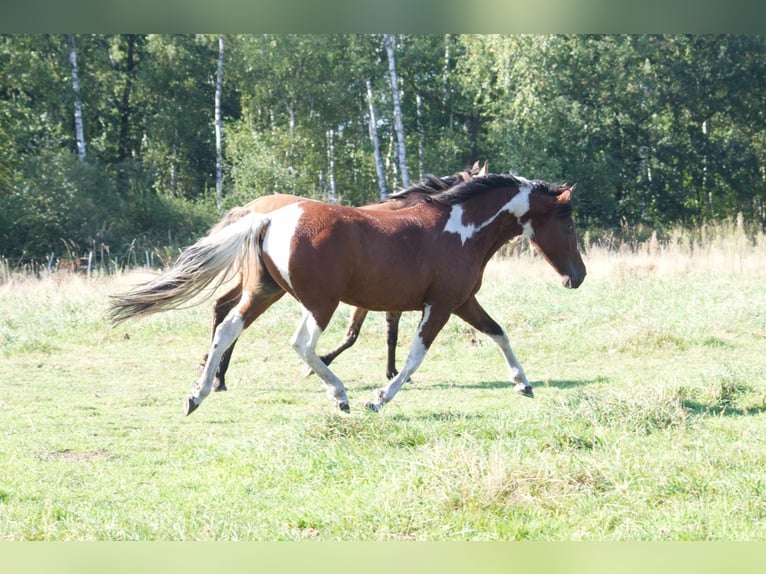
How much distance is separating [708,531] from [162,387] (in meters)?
5.90

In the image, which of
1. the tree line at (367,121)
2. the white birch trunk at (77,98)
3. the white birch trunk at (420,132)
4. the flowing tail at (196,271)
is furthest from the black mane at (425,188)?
the white birch trunk at (420,132)

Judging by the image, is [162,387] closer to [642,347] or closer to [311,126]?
[642,347]

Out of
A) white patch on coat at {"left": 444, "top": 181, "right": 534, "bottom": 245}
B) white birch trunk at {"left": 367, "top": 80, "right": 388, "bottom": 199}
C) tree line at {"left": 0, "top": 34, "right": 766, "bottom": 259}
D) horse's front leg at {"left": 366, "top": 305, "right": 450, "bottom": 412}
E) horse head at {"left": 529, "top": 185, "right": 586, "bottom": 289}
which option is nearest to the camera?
horse's front leg at {"left": 366, "top": 305, "right": 450, "bottom": 412}

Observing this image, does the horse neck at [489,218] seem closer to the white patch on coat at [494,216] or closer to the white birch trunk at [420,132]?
the white patch on coat at [494,216]

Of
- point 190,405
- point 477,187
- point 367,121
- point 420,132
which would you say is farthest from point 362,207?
point 367,121

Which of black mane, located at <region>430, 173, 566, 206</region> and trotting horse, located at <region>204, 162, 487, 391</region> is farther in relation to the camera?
trotting horse, located at <region>204, 162, 487, 391</region>

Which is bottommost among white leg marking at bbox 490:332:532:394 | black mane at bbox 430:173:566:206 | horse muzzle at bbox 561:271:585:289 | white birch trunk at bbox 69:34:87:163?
white leg marking at bbox 490:332:532:394

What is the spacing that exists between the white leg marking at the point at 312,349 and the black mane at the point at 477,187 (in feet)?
5.29

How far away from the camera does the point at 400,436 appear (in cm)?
525

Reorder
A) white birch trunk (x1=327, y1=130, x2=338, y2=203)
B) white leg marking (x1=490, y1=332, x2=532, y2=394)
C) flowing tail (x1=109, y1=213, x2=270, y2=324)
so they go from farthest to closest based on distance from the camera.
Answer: white birch trunk (x1=327, y1=130, x2=338, y2=203) → white leg marking (x1=490, y1=332, x2=532, y2=394) → flowing tail (x1=109, y1=213, x2=270, y2=324)

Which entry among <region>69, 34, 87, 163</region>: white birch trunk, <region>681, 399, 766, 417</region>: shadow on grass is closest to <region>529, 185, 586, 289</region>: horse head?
<region>681, 399, 766, 417</region>: shadow on grass

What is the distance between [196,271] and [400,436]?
7.21ft

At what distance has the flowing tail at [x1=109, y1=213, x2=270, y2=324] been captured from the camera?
20.8 feet

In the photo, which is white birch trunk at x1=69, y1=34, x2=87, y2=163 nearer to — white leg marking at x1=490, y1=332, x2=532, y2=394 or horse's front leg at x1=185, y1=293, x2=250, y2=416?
horse's front leg at x1=185, y1=293, x2=250, y2=416
